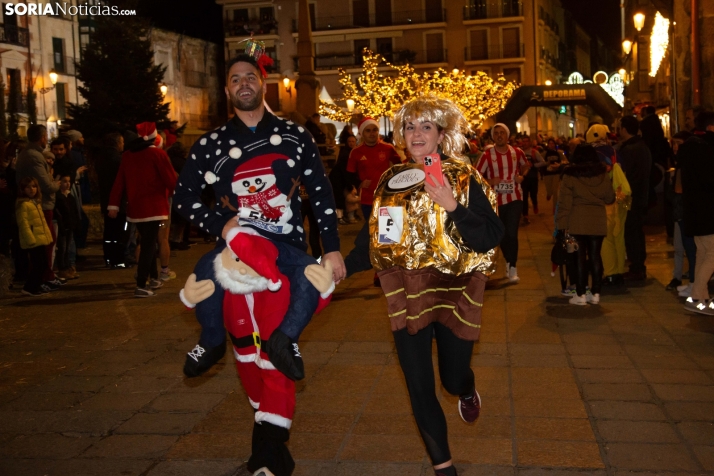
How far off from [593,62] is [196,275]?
12294 centimetres

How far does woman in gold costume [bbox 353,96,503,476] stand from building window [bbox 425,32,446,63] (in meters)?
61.5

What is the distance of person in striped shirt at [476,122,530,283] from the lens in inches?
437

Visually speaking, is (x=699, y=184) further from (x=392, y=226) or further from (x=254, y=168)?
(x=254, y=168)

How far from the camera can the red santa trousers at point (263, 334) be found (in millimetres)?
4195

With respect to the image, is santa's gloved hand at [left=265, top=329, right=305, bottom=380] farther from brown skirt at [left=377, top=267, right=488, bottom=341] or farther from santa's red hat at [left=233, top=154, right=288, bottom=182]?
santa's red hat at [left=233, top=154, right=288, bottom=182]

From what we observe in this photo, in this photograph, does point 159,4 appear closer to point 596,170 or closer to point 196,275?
point 596,170

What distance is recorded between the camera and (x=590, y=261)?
9.60 m

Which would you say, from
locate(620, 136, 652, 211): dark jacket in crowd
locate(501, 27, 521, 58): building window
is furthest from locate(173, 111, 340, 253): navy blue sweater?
locate(501, 27, 521, 58): building window

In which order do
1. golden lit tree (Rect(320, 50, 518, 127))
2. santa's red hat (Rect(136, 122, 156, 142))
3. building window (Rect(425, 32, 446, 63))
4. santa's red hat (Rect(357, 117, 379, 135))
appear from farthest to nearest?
building window (Rect(425, 32, 446, 63)) → golden lit tree (Rect(320, 50, 518, 127)) → santa's red hat (Rect(357, 117, 379, 135)) → santa's red hat (Rect(136, 122, 156, 142))

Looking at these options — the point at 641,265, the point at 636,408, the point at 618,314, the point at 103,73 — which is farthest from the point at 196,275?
the point at 103,73

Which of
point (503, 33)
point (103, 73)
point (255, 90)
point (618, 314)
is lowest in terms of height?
point (618, 314)

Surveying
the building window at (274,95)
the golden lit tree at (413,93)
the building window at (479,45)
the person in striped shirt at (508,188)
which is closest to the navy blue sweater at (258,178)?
the person in striped shirt at (508,188)

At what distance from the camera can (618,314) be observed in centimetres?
886

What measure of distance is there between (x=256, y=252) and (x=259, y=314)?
1.25 ft
